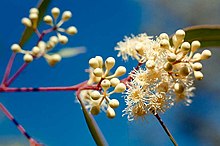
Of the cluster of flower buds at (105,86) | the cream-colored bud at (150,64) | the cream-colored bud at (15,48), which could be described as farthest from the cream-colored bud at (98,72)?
the cream-colored bud at (15,48)

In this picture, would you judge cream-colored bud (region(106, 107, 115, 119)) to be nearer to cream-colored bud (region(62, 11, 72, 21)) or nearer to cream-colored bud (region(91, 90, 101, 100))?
cream-colored bud (region(91, 90, 101, 100))

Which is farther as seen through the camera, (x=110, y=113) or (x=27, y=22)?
(x=27, y=22)

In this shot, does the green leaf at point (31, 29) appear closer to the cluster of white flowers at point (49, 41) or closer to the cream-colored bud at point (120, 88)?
the cluster of white flowers at point (49, 41)

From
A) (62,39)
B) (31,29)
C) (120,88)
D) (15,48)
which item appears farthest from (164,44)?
(31,29)

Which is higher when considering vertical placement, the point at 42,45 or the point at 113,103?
the point at 42,45

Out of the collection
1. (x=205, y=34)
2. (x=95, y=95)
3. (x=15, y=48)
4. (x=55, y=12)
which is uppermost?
(x=55, y=12)

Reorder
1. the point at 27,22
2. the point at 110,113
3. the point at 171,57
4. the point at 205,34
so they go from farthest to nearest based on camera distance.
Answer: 1. the point at 205,34
2. the point at 27,22
3. the point at 110,113
4. the point at 171,57

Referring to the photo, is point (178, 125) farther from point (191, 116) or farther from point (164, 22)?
point (164, 22)

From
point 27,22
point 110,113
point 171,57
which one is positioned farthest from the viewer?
point 27,22

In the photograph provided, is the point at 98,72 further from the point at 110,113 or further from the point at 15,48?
the point at 15,48
